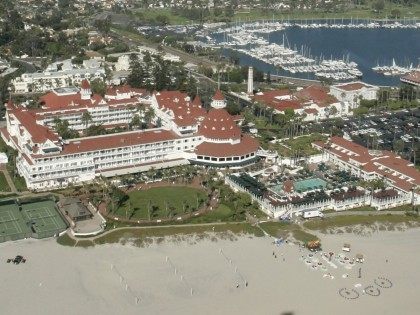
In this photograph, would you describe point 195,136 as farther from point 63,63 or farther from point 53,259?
point 63,63

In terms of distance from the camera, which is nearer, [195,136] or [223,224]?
[223,224]

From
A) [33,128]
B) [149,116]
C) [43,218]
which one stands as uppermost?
[33,128]

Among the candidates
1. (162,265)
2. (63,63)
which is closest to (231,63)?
(63,63)

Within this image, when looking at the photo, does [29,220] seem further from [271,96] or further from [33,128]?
[271,96]

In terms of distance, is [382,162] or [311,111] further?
[311,111]

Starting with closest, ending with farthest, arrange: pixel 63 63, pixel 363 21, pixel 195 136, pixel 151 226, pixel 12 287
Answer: pixel 12 287, pixel 151 226, pixel 195 136, pixel 63 63, pixel 363 21

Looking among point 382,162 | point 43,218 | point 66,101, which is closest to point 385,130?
point 382,162

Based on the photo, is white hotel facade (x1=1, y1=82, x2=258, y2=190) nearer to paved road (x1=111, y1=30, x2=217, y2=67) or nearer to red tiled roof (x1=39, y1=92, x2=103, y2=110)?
red tiled roof (x1=39, y1=92, x2=103, y2=110)
